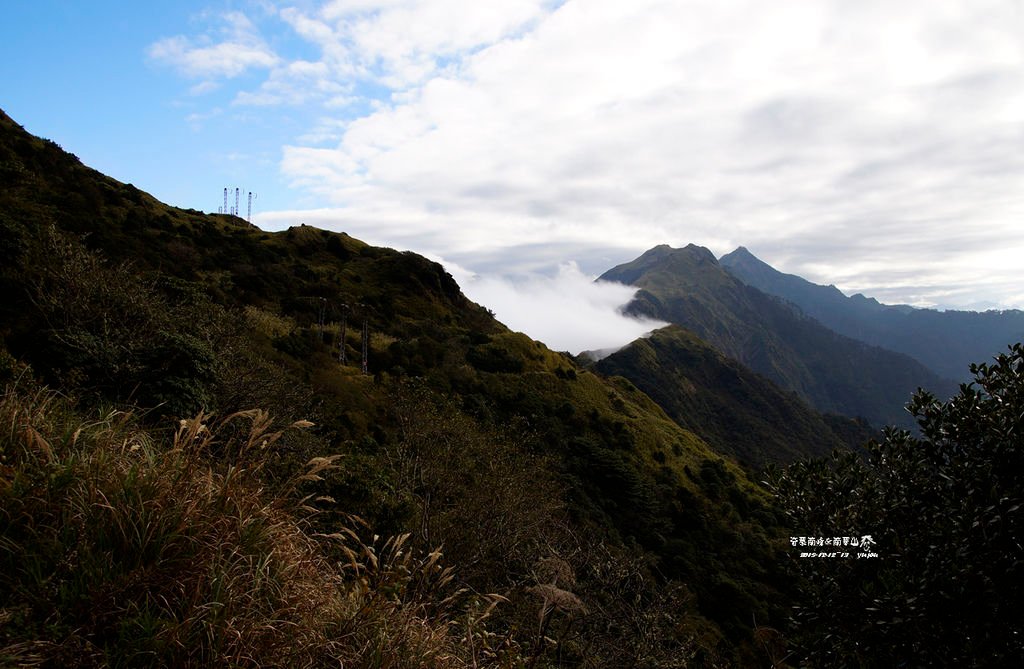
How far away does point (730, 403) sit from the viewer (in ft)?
573

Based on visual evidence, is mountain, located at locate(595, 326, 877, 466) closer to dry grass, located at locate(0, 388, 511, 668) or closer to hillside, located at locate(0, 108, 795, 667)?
hillside, located at locate(0, 108, 795, 667)

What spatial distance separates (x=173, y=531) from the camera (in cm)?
343

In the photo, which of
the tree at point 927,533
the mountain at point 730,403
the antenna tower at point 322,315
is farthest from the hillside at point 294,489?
the mountain at point 730,403

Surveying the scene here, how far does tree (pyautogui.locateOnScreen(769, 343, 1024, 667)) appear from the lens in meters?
4.92

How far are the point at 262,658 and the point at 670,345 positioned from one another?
204 metres

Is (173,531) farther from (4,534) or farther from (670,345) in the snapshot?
(670,345)

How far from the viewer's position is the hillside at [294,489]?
10.7 ft

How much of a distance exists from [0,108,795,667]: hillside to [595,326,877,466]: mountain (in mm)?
108032

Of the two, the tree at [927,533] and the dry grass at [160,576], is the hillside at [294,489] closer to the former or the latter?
the dry grass at [160,576]

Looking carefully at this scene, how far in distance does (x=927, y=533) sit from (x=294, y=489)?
6.42 m

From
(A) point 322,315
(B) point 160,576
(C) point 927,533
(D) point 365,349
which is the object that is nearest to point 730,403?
(D) point 365,349

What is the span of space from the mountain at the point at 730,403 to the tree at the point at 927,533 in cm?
13560

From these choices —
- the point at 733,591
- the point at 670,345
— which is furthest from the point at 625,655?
the point at 670,345

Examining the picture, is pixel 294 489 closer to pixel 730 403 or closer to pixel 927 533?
pixel 927 533
